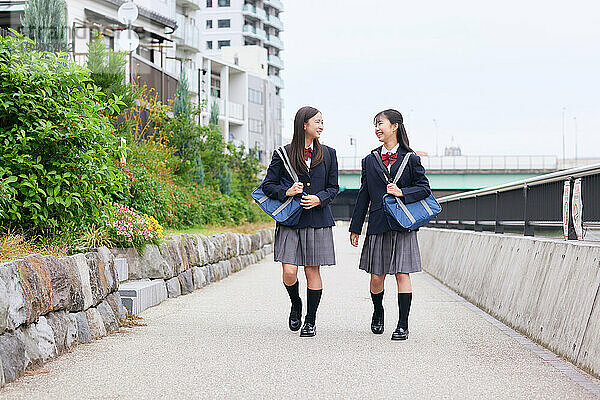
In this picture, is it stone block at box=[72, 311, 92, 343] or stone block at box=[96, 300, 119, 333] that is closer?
stone block at box=[72, 311, 92, 343]

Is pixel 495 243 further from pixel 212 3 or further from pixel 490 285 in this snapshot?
pixel 212 3

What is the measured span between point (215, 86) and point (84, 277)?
7451cm

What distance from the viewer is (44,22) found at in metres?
19.8

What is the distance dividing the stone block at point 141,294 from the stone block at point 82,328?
187cm

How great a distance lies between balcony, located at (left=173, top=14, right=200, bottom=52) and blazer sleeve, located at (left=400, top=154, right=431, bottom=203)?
53039 millimetres

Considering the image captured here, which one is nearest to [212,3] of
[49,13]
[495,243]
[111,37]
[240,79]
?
[240,79]

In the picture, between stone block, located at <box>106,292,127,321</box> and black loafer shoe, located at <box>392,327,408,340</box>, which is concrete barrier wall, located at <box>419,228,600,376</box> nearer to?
black loafer shoe, located at <box>392,327,408,340</box>

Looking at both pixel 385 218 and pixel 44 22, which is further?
pixel 44 22

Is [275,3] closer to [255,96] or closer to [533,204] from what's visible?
[255,96]

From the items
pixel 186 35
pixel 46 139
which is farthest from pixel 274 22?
pixel 46 139

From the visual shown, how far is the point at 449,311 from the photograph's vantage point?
10.6m

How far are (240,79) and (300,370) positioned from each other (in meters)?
80.9

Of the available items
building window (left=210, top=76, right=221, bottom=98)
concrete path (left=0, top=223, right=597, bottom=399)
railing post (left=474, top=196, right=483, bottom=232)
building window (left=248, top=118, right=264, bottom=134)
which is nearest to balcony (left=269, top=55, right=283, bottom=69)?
building window (left=248, top=118, right=264, bottom=134)

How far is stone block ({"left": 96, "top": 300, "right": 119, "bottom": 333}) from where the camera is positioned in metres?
8.34
